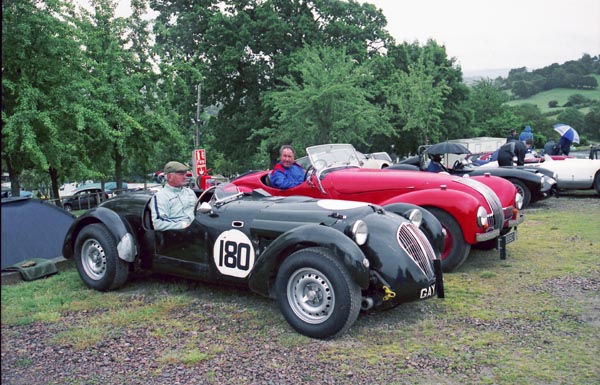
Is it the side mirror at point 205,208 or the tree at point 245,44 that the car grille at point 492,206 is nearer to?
the side mirror at point 205,208

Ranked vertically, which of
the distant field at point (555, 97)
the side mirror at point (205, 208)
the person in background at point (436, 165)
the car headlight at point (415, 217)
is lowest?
the car headlight at point (415, 217)

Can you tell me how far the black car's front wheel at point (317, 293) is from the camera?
4422mm

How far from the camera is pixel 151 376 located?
12.8 feet

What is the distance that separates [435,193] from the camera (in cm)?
712

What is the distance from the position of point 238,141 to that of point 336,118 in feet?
34.9

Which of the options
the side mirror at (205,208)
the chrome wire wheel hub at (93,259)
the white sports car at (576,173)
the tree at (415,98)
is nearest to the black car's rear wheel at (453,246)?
the side mirror at (205,208)

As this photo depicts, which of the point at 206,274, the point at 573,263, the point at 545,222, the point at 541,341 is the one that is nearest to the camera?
the point at 541,341

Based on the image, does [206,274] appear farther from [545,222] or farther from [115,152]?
[115,152]

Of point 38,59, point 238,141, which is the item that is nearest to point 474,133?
point 238,141

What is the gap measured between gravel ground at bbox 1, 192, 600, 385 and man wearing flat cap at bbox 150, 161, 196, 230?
1.22 metres

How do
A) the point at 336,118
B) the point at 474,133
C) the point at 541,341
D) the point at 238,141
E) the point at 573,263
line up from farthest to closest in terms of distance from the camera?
the point at 474,133
the point at 238,141
the point at 336,118
the point at 573,263
the point at 541,341

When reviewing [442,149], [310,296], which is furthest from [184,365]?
[442,149]

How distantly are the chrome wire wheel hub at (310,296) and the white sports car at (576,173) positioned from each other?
1092cm

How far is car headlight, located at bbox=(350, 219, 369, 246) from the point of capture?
4.71m
